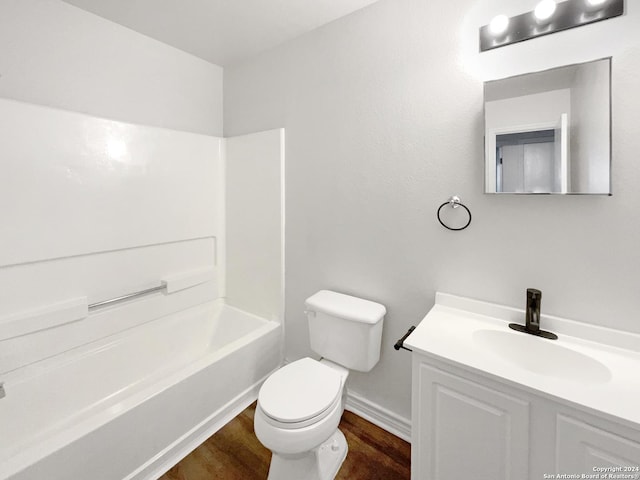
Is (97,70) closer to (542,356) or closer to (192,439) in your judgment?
(192,439)

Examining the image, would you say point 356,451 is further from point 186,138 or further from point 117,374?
point 186,138

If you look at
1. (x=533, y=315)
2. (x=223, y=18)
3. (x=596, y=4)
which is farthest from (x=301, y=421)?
(x=223, y=18)

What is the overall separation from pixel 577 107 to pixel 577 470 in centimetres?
125

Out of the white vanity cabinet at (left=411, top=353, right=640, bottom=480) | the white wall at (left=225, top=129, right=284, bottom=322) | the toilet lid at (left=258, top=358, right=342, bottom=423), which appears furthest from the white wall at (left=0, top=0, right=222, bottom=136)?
the white vanity cabinet at (left=411, top=353, right=640, bottom=480)

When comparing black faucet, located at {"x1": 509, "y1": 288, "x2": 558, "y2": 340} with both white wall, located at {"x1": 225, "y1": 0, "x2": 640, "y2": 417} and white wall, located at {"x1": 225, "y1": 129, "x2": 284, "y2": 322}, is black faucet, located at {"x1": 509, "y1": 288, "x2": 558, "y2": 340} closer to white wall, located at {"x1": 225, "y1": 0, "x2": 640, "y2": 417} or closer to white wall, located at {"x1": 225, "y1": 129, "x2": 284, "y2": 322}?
white wall, located at {"x1": 225, "y1": 0, "x2": 640, "y2": 417}

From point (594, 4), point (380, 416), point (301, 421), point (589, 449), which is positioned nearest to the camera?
point (589, 449)

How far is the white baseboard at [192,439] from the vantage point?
143cm

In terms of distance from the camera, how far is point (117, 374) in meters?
1.83

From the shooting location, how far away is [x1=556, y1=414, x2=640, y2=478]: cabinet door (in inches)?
31.8

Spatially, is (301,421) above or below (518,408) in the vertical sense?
below

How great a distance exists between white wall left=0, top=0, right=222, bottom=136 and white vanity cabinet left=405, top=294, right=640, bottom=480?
222 cm

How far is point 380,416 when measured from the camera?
1.76 m

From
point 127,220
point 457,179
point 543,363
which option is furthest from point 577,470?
point 127,220

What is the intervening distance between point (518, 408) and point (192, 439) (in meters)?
1.59
